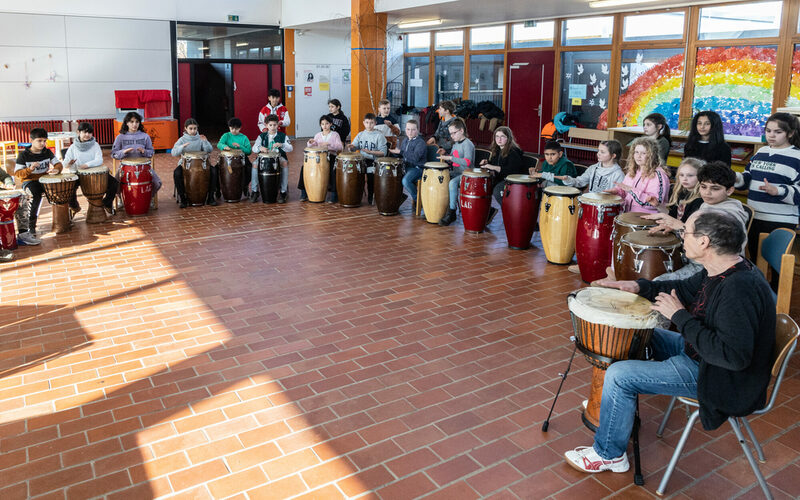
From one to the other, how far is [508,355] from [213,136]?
14.6 m

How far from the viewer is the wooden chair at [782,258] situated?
3777mm

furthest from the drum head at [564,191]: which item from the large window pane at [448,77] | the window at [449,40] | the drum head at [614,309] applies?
the window at [449,40]

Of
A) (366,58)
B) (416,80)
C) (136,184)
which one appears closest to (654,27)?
(366,58)

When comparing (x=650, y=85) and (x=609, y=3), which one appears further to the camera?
(x=650, y=85)

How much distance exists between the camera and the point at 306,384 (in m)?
3.93

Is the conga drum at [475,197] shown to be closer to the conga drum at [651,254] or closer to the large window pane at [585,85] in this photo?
the conga drum at [651,254]

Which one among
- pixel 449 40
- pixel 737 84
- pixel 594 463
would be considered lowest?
pixel 594 463

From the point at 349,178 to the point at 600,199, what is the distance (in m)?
4.05

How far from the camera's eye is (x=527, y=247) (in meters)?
7.00

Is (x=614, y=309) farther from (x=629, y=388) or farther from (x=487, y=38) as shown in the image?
(x=487, y=38)

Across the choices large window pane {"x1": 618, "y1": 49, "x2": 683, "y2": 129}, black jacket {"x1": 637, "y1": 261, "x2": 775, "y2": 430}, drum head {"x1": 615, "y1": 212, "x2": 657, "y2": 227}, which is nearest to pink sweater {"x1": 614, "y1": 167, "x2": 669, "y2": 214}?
drum head {"x1": 615, "y1": 212, "x2": 657, "y2": 227}

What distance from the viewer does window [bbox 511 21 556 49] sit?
12.7 metres

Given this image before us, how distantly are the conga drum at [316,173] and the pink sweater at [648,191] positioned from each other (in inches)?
182

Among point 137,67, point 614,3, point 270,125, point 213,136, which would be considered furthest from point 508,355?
point 213,136
